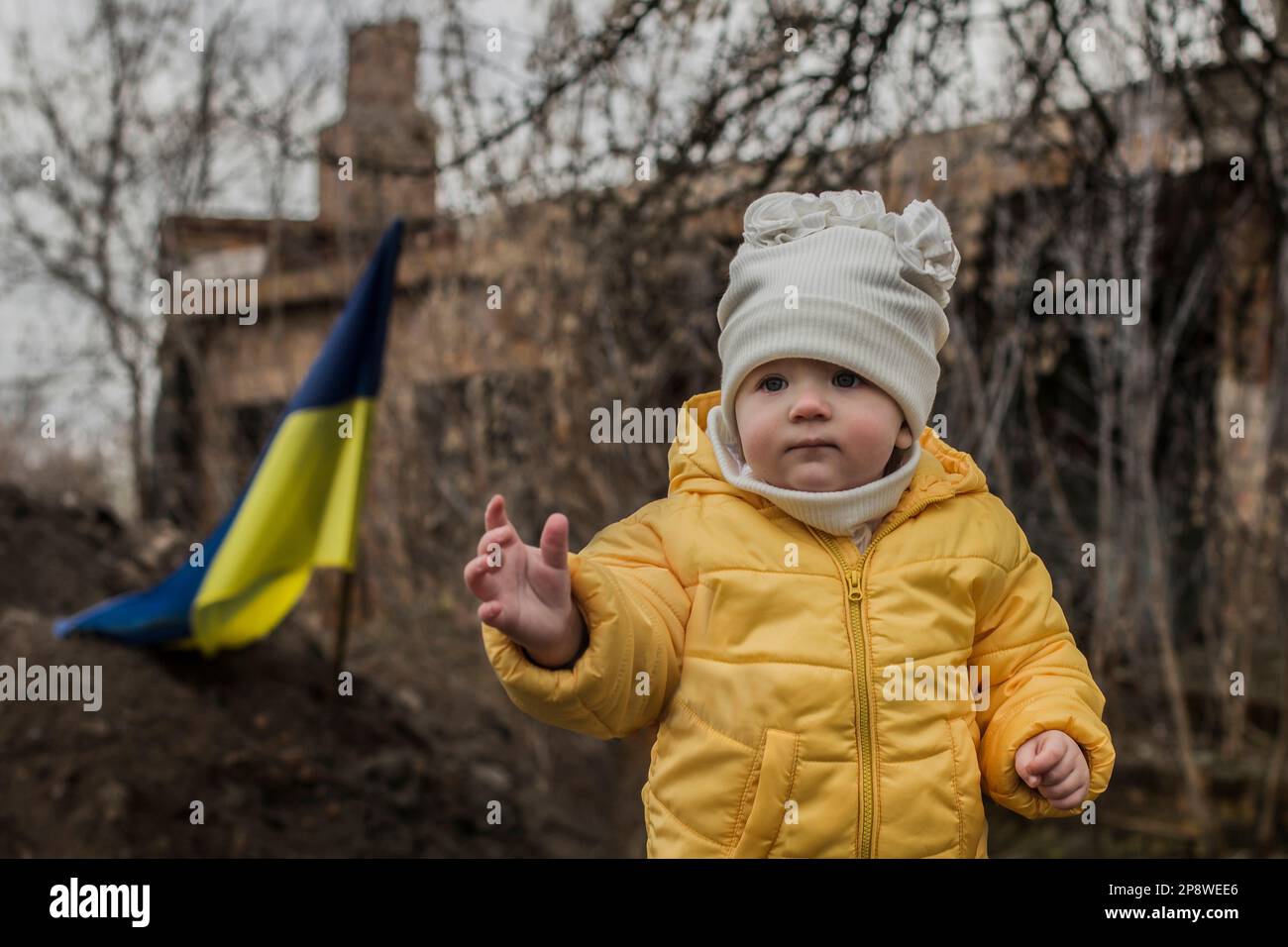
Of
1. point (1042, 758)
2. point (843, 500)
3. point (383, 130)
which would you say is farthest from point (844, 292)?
point (383, 130)

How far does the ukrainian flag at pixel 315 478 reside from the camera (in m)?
4.75

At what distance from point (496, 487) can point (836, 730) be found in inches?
183

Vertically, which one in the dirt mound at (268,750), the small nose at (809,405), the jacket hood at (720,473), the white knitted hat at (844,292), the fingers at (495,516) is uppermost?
the white knitted hat at (844,292)

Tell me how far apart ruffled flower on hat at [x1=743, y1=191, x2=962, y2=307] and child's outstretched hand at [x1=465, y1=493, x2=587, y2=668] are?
1.77 feet

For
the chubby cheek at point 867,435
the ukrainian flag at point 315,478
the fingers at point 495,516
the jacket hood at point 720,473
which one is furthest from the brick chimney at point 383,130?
the fingers at point 495,516

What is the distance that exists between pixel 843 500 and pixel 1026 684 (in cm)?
34

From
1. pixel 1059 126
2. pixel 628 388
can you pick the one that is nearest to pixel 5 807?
pixel 628 388

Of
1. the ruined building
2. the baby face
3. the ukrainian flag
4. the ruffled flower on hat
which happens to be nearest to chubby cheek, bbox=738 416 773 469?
the baby face

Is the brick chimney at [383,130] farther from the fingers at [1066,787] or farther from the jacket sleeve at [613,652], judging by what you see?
the fingers at [1066,787]

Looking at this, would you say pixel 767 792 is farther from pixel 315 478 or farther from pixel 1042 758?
pixel 315 478

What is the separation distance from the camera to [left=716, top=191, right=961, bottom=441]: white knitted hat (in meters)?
1.60

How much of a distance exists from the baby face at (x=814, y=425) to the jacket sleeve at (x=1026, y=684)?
238 millimetres

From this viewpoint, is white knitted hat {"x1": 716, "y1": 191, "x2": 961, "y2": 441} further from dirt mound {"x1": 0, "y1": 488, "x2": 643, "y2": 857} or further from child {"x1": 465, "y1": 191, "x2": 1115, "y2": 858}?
dirt mound {"x1": 0, "y1": 488, "x2": 643, "y2": 857}
